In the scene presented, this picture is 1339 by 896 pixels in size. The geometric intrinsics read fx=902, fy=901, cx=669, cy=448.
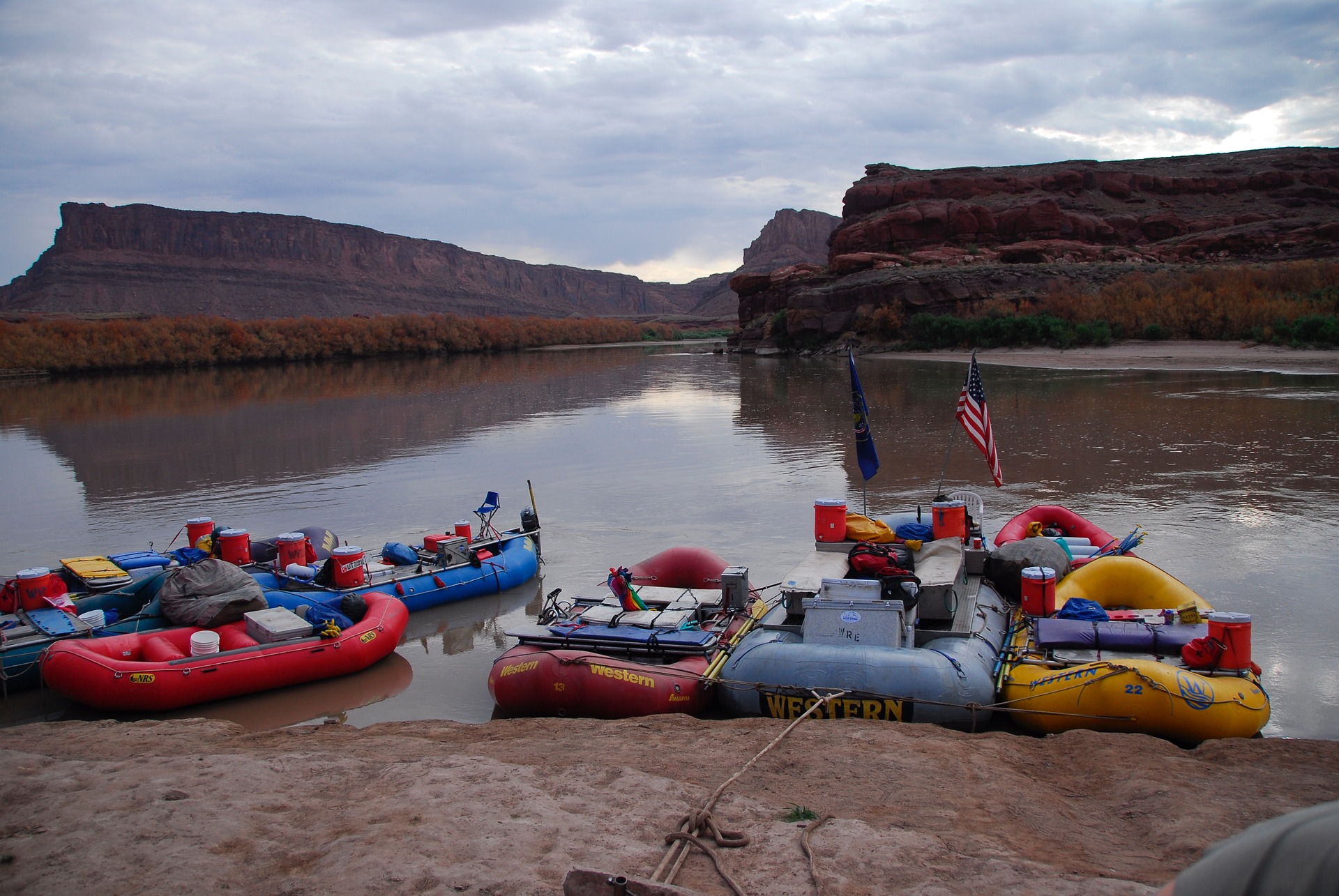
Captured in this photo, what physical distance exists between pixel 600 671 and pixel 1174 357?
133 ft

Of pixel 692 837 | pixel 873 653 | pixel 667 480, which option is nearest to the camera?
pixel 692 837

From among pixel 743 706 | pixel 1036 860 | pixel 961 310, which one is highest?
pixel 961 310

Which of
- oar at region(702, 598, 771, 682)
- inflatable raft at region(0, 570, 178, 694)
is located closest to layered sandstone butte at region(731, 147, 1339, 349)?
oar at region(702, 598, 771, 682)

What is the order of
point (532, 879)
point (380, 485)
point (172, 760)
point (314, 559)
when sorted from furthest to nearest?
point (380, 485)
point (314, 559)
point (172, 760)
point (532, 879)

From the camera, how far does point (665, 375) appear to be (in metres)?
57.5

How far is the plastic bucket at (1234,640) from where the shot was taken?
765cm

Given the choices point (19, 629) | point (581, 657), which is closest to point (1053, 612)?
point (581, 657)

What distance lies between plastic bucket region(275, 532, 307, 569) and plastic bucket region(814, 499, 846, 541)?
279 inches

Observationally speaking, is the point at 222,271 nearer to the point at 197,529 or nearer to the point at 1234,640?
the point at 197,529

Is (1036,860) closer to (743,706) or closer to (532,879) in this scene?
(532,879)

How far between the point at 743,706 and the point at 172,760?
4604 millimetres

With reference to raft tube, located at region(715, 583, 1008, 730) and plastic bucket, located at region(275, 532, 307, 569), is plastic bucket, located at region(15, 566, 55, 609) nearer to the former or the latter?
plastic bucket, located at region(275, 532, 307, 569)

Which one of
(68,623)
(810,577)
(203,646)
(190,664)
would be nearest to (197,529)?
(68,623)

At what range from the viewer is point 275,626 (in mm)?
9922
